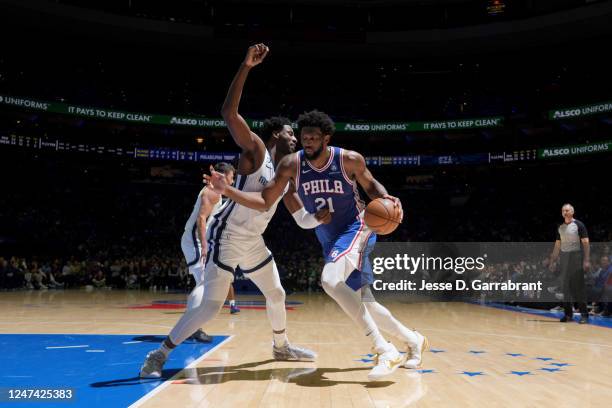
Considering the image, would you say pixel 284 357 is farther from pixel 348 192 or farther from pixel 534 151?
pixel 534 151

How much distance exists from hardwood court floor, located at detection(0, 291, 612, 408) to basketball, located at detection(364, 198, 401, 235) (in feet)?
3.73

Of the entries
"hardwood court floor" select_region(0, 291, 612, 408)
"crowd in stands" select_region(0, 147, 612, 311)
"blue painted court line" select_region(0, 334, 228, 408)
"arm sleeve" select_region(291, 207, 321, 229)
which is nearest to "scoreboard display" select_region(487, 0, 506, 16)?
"crowd in stands" select_region(0, 147, 612, 311)

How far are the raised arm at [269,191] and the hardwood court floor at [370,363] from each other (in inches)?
50.8

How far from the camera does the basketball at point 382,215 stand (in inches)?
163

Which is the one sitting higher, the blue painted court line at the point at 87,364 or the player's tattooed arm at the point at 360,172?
the player's tattooed arm at the point at 360,172

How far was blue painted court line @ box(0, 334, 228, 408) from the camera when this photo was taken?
3.49m

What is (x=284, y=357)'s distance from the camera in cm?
495

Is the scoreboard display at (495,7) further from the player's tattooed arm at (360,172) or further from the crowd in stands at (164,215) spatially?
the player's tattooed arm at (360,172)

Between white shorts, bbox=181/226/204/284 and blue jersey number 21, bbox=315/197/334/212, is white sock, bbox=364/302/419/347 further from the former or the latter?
white shorts, bbox=181/226/204/284

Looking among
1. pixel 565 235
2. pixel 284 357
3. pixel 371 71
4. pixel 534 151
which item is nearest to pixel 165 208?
pixel 371 71

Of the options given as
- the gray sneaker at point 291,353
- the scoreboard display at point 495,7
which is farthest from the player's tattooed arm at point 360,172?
the scoreboard display at point 495,7

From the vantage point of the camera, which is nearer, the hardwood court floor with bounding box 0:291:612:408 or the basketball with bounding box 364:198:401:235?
the hardwood court floor with bounding box 0:291:612:408

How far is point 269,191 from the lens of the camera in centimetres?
416

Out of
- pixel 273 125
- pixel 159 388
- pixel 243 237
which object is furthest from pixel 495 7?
pixel 159 388
